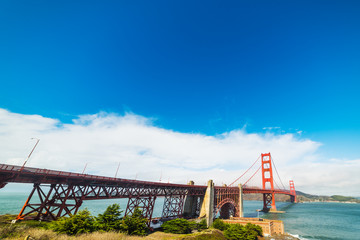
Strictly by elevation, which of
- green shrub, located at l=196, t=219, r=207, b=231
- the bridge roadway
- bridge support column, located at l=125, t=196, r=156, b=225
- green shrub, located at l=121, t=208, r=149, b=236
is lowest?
green shrub, located at l=196, t=219, r=207, b=231

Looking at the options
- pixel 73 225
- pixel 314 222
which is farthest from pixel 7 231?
pixel 314 222

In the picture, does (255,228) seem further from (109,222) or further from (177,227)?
(109,222)

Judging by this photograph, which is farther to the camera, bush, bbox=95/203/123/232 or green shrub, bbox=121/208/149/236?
green shrub, bbox=121/208/149/236

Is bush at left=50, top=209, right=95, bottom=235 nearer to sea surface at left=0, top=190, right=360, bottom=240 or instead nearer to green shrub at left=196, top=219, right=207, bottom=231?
green shrub at left=196, top=219, right=207, bottom=231

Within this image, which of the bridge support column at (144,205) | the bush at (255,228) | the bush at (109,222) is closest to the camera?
the bush at (109,222)

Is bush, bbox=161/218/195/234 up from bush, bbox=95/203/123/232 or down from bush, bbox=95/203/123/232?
down

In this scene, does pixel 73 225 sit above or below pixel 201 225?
above

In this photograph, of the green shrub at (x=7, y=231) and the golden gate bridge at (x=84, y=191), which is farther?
the golden gate bridge at (x=84, y=191)

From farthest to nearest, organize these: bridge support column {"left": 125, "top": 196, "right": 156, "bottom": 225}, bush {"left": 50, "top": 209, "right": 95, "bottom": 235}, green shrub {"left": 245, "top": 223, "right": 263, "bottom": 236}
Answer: green shrub {"left": 245, "top": 223, "right": 263, "bottom": 236} → bridge support column {"left": 125, "top": 196, "right": 156, "bottom": 225} → bush {"left": 50, "top": 209, "right": 95, "bottom": 235}

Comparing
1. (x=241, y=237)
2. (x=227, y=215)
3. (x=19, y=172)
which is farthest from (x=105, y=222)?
(x=227, y=215)

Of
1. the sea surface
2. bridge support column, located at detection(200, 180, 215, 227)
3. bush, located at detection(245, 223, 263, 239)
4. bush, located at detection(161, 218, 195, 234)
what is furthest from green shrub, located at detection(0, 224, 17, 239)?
the sea surface

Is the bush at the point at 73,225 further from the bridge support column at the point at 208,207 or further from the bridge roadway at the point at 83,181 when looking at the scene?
the bridge support column at the point at 208,207

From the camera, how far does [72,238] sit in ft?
52.9

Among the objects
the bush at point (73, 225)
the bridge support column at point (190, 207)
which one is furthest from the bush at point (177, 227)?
the bridge support column at point (190, 207)
